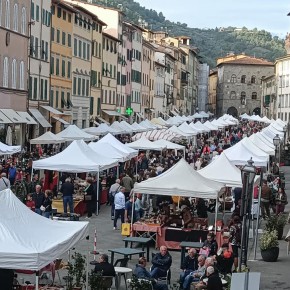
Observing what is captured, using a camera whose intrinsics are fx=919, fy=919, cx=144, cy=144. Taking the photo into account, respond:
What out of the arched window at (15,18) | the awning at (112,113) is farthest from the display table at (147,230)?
the awning at (112,113)

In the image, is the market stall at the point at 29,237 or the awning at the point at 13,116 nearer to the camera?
the market stall at the point at 29,237

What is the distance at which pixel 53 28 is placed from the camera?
214 ft

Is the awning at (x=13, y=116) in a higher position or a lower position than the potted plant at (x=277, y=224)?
higher

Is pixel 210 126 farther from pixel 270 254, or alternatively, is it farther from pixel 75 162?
pixel 270 254

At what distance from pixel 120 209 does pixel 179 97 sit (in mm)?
117799

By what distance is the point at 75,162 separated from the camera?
28.9 m

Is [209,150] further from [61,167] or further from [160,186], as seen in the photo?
[160,186]

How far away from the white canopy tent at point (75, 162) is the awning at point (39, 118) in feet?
92.9

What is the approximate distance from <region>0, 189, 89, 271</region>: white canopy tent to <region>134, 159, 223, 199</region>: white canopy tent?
24.7 ft

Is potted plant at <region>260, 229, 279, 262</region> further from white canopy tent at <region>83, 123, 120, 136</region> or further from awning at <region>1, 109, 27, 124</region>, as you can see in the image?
white canopy tent at <region>83, 123, 120, 136</region>

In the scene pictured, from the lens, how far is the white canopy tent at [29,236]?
43.3 ft

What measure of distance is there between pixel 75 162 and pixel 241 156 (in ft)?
24.9

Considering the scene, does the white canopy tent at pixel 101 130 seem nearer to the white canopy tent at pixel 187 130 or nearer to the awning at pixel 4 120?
the white canopy tent at pixel 187 130

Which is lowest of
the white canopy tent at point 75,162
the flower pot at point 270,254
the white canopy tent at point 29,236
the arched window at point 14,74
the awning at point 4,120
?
the flower pot at point 270,254
